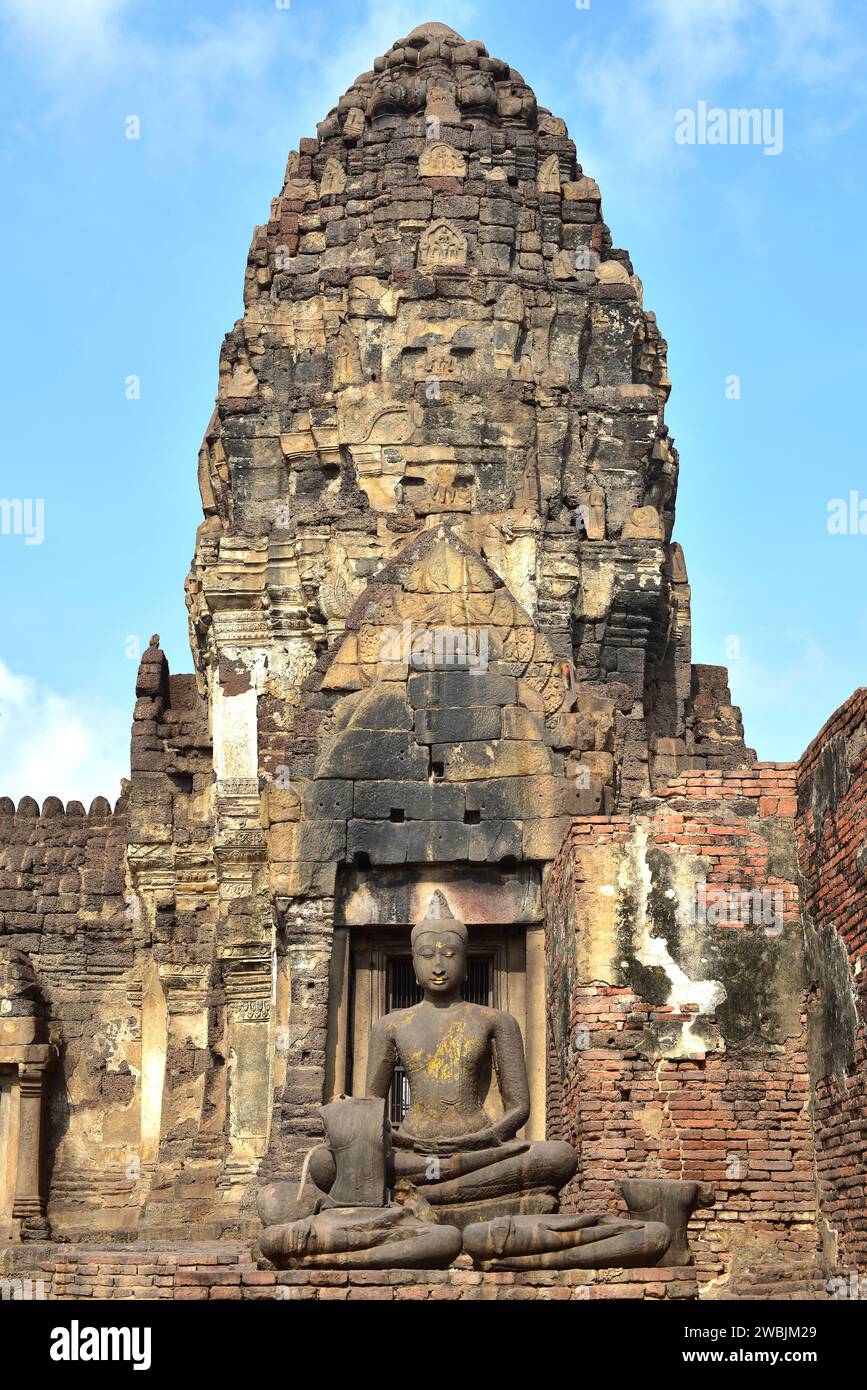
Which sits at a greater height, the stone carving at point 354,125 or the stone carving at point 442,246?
the stone carving at point 354,125

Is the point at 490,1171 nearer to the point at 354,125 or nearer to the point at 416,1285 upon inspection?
the point at 416,1285

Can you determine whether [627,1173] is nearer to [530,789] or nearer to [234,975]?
[530,789]

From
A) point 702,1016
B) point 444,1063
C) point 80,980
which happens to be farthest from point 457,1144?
point 80,980

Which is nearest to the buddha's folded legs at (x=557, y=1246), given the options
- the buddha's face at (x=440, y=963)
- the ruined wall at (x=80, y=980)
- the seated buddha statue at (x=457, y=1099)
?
the seated buddha statue at (x=457, y=1099)

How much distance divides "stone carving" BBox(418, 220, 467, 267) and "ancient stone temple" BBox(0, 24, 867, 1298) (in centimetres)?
5

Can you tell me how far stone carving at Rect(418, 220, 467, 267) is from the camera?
30516 millimetres

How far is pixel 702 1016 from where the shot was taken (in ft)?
53.7

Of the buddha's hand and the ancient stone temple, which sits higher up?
the ancient stone temple

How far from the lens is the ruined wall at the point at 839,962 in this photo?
49.3ft

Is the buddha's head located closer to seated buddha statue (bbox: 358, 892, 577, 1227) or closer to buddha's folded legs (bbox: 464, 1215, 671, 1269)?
seated buddha statue (bbox: 358, 892, 577, 1227)

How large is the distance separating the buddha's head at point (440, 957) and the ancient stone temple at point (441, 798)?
1.61 feet

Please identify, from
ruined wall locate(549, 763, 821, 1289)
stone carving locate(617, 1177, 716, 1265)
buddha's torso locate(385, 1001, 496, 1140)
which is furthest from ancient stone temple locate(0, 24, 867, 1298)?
stone carving locate(617, 1177, 716, 1265)

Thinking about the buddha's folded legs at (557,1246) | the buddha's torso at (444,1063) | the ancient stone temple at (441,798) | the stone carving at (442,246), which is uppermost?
the stone carving at (442,246)

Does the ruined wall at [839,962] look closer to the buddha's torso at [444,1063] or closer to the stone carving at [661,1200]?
the stone carving at [661,1200]
